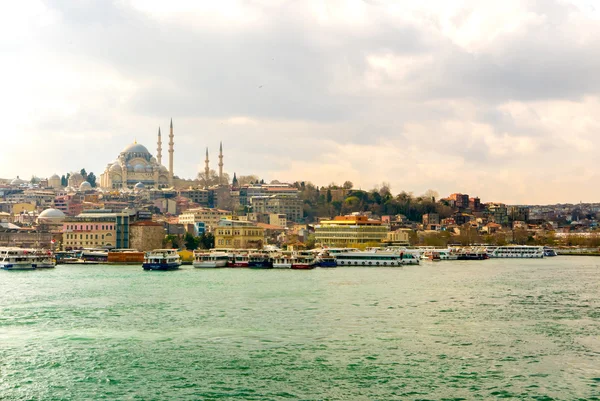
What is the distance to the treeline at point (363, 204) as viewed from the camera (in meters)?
96.6

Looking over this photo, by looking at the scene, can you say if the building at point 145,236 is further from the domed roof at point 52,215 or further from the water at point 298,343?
the water at point 298,343

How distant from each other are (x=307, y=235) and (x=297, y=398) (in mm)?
64395

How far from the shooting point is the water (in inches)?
545

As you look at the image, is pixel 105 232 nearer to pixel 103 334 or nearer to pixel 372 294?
pixel 372 294

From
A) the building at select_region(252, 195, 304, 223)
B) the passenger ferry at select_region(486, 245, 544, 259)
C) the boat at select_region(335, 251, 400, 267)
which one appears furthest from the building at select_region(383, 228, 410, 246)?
the building at select_region(252, 195, 304, 223)

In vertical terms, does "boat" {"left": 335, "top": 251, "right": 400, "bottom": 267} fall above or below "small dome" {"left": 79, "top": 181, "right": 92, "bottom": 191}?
below

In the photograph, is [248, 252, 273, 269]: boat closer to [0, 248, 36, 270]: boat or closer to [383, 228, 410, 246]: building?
[0, 248, 36, 270]: boat

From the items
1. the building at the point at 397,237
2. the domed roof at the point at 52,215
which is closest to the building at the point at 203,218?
the domed roof at the point at 52,215

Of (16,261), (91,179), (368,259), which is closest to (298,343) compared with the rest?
(16,261)

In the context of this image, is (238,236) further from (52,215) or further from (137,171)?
(137,171)

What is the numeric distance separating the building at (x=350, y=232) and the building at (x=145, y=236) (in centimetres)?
1425

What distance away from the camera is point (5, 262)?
44.0m

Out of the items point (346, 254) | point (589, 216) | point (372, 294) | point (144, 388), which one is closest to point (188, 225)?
point (346, 254)

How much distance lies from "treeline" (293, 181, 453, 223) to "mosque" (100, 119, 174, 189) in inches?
948
